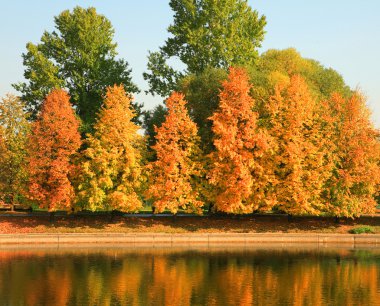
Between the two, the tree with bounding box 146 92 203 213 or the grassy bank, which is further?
the tree with bounding box 146 92 203 213

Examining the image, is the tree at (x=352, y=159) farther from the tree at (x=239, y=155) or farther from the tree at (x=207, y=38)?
the tree at (x=207, y=38)

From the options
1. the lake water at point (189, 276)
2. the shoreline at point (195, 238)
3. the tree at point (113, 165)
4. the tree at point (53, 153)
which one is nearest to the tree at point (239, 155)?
the shoreline at point (195, 238)

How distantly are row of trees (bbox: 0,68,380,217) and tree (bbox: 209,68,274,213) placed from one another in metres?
0.10

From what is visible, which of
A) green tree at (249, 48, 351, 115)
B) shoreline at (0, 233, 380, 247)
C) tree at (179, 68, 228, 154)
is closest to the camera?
shoreline at (0, 233, 380, 247)

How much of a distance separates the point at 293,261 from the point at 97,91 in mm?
36248

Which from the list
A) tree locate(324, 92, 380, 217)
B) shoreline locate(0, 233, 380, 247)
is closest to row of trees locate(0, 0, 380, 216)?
tree locate(324, 92, 380, 217)

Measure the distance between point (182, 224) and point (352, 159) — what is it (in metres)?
17.0

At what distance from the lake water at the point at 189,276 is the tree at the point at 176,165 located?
9263 millimetres

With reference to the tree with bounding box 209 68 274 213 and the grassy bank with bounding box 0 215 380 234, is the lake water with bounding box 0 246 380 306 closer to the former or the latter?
the grassy bank with bounding box 0 215 380 234

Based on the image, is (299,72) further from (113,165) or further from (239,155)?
(113,165)

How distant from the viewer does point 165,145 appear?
5894cm

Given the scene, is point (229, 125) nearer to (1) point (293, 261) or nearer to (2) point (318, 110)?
(2) point (318, 110)

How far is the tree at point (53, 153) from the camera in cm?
5750

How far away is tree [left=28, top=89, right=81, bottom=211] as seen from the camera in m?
57.5
